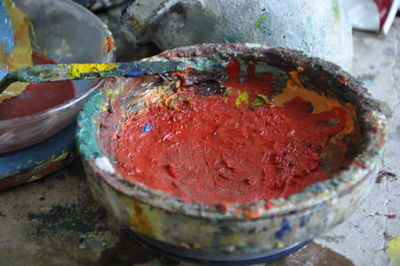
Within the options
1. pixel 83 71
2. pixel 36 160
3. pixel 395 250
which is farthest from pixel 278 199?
pixel 36 160

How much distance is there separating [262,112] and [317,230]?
0.53 m

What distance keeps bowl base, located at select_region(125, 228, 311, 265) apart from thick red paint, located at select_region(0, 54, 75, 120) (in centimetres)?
71

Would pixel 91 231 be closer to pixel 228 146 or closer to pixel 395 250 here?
pixel 228 146

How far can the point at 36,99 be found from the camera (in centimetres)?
196

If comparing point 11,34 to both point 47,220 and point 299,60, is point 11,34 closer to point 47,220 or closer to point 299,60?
point 47,220

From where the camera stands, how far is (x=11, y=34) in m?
2.15

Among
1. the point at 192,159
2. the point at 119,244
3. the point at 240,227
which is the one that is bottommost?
the point at 119,244

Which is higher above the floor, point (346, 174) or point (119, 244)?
point (346, 174)

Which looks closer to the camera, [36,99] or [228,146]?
[228,146]

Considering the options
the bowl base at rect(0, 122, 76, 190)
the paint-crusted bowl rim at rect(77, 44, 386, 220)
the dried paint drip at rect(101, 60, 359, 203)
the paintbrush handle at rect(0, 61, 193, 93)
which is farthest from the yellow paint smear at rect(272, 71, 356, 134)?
the bowl base at rect(0, 122, 76, 190)

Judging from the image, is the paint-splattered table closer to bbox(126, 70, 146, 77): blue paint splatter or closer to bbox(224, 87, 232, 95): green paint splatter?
bbox(126, 70, 146, 77): blue paint splatter

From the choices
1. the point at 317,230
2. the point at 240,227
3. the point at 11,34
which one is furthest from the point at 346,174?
the point at 11,34

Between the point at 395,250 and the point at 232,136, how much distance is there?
574mm

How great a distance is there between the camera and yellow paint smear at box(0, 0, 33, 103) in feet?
6.98
